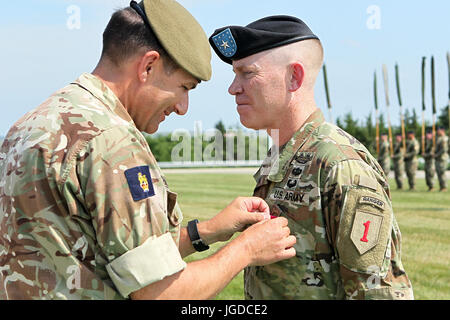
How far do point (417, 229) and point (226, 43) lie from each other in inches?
462

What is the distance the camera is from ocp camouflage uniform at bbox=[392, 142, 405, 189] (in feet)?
95.3

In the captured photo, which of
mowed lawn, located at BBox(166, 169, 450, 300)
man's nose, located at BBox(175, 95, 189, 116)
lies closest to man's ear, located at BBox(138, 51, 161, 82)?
man's nose, located at BBox(175, 95, 189, 116)

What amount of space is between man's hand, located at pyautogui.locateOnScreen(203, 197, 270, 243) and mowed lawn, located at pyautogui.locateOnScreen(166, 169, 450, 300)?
0.51 metres

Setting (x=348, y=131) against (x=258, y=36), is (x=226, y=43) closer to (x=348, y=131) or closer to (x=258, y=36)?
(x=258, y=36)

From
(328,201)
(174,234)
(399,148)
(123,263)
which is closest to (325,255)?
(328,201)

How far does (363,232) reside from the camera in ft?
9.22

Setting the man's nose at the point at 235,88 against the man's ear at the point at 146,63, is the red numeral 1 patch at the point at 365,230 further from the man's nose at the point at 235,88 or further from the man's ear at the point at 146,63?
the man's ear at the point at 146,63

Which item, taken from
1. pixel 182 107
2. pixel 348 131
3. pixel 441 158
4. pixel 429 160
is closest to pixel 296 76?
pixel 182 107

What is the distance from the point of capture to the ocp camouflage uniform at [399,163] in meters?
29.1

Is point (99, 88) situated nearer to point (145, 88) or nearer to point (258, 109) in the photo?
point (145, 88)

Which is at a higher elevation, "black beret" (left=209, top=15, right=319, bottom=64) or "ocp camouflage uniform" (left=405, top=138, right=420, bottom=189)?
"black beret" (left=209, top=15, right=319, bottom=64)

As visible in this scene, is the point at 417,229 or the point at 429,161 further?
the point at 429,161

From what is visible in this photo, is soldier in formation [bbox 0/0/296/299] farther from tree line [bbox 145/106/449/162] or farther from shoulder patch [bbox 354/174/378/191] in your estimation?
tree line [bbox 145/106/449/162]
